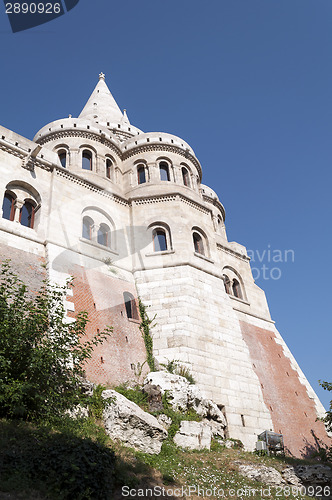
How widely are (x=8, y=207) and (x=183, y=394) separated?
33.1 feet

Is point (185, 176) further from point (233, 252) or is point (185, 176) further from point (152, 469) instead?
point (152, 469)

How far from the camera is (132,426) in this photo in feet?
42.3

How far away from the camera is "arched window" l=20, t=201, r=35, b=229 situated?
1812 centimetres

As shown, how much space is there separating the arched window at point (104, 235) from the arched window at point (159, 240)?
2.34m

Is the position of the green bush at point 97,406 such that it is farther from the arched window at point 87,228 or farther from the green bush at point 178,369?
the arched window at point 87,228

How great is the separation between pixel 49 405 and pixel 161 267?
10.7 meters

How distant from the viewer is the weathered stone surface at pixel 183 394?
1518 centimetres

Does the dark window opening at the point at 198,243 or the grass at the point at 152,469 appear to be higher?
the dark window opening at the point at 198,243

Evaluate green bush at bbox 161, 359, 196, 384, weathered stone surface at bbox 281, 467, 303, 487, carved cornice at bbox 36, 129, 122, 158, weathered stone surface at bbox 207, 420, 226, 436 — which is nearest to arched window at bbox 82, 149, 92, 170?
carved cornice at bbox 36, 129, 122, 158

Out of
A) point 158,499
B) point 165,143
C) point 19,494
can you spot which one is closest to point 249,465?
point 158,499

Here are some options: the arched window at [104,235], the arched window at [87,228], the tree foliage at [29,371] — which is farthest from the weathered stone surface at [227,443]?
the arched window at [87,228]

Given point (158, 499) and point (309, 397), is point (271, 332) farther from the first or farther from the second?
point (158, 499)

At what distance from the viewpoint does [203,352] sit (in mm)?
18000

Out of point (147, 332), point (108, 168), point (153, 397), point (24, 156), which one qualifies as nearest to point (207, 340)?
point (147, 332)
